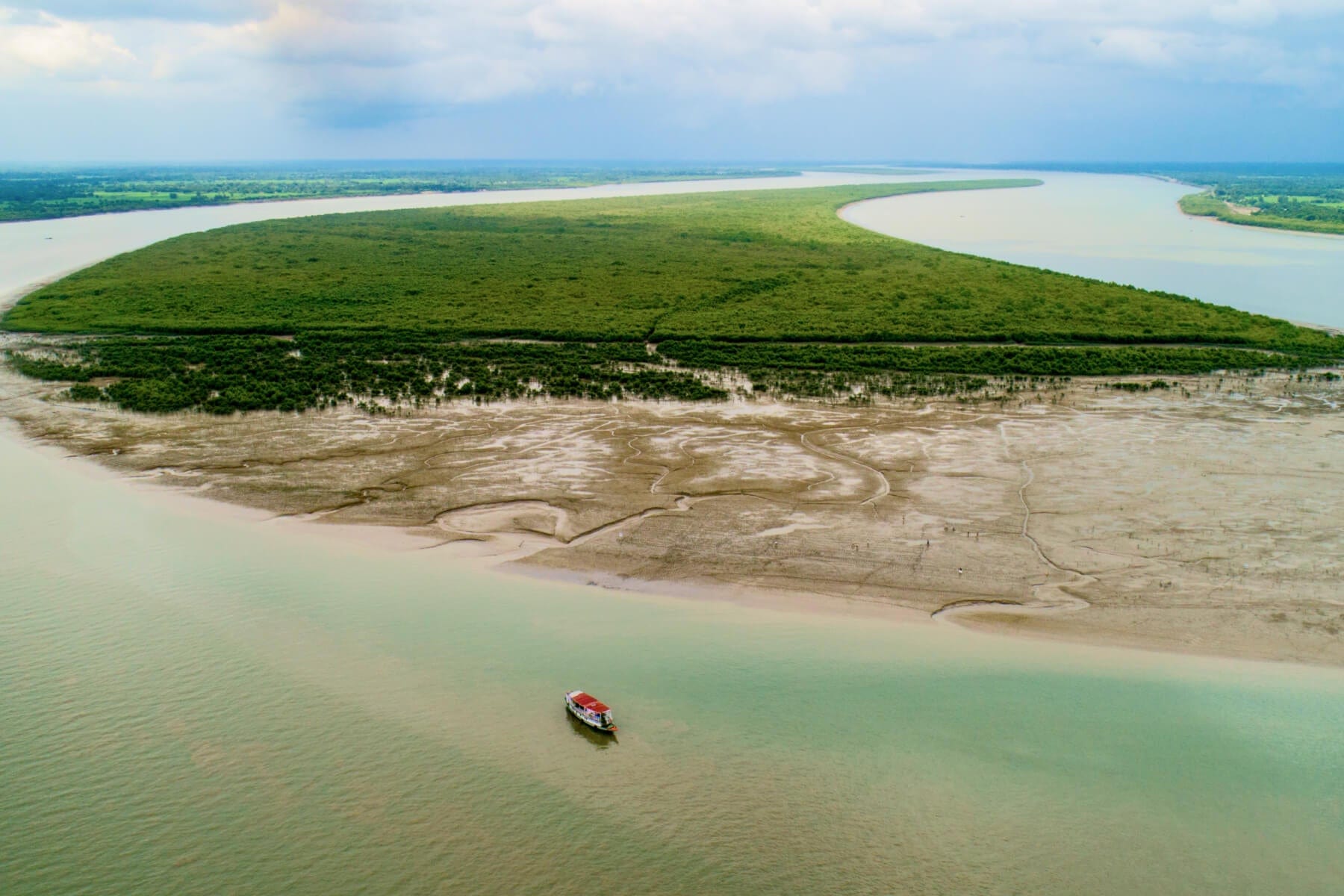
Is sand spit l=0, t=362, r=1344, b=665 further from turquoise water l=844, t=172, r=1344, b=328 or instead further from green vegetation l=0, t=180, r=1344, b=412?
turquoise water l=844, t=172, r=1344, b=328

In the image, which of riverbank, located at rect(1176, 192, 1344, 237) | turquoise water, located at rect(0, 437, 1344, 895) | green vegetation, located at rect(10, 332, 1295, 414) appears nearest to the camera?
turquoise water, located at rect(0, 437, 1344, 895)

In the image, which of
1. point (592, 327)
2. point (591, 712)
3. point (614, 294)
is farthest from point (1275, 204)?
point (591, 712)

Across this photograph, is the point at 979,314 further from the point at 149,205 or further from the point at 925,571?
the point at 149,205

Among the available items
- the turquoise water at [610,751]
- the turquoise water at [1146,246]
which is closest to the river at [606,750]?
the turquoise water at [610,751]

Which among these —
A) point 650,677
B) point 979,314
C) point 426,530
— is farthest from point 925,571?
point 979,314

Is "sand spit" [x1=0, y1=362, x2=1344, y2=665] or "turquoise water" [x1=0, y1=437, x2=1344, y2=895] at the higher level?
"sand spit" [x1=0, y1=362, x2=1344, y2=665]

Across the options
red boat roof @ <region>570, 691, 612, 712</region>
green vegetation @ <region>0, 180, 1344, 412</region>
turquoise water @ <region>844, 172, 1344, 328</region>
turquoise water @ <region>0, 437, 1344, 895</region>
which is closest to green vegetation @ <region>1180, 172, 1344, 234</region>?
turquoise water @ <region>844, 172, 1344, 328</region>

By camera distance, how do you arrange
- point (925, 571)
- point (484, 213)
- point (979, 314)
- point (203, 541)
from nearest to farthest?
point (925, 571)
point (203, 541)
point (979, 314)
point (484, 213)
